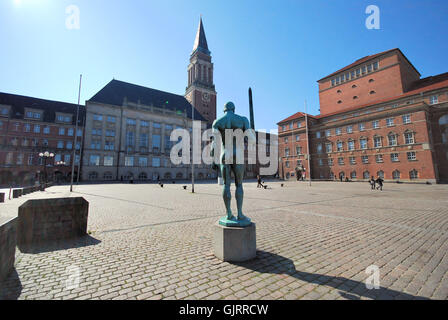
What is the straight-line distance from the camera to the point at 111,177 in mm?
47781

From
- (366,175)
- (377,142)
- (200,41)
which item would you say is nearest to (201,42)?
(200,41)

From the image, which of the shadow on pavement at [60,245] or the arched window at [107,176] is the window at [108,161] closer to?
the arched window at [107,176]

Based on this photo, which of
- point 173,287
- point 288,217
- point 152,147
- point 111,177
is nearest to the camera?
point 173,287

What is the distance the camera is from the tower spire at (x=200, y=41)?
257 feet

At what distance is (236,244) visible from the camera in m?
3.91

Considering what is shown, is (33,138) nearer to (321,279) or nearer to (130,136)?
(130,136)

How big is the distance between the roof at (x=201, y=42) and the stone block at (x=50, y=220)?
276ft

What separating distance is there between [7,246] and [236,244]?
380 centimetres

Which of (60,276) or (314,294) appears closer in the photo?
(314,294)
